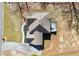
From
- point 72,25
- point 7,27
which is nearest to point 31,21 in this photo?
point 7,27

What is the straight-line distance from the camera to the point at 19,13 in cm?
106

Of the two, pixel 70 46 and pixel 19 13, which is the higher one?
pixel 19 13

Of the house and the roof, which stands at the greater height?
the roof

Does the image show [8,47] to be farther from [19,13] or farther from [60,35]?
[60,35]

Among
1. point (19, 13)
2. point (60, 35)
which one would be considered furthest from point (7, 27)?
point (60, 35)

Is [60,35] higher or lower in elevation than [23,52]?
higher

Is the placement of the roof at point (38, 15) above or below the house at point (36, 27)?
above

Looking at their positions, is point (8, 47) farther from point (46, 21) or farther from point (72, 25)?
point (72, 25)

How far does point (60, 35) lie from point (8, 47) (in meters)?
0.33

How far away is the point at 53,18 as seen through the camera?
3.44 ft

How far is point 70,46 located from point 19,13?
0.38 m

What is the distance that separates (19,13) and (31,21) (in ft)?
0.30

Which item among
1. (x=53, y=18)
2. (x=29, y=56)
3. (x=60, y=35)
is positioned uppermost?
(x=53, y=18)

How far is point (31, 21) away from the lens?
1.05 meters
